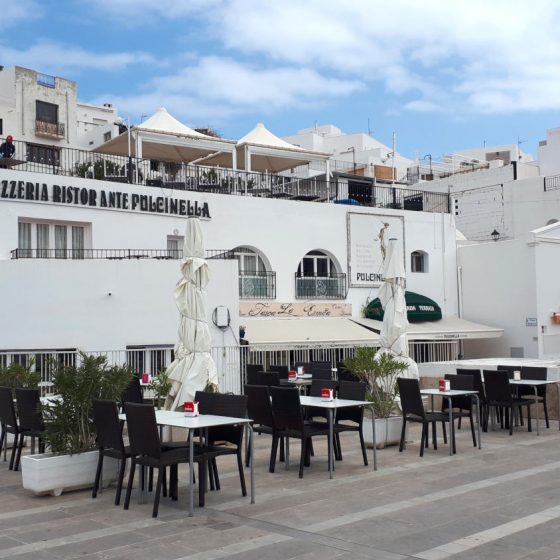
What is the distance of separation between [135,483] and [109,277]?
9.19m

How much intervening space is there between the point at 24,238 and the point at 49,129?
25.7m

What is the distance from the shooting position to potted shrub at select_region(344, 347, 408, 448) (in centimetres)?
1230

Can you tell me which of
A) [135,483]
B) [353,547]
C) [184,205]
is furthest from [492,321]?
[353,547]

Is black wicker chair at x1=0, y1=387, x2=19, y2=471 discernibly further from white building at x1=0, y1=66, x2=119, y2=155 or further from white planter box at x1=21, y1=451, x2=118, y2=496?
white building at x1=0, y1=66, x2=119, y2=155

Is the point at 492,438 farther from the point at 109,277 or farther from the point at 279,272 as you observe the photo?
the point at 279,272

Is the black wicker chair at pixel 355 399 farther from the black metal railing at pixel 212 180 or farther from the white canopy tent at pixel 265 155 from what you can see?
the white canopy tent at pixel 265 155

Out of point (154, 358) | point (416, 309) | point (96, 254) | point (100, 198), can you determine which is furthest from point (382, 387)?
point (416, 309)

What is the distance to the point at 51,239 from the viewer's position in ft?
65.7

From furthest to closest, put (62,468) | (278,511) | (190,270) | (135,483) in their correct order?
(190,270) → (135,483) → (62,468) → (278,511)

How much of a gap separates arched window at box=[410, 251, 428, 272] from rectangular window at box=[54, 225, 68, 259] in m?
12.7

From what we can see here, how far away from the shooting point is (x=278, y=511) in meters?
8.04

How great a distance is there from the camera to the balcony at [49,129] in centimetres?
4269

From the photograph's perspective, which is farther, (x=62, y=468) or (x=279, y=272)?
(x=279, y=272)

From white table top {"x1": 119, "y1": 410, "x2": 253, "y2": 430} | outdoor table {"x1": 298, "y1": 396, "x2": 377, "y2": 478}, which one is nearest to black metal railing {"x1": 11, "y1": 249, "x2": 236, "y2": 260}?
outdoor table {"x1": 298, "y1": 396, "x2": 377, "y2": 478}
